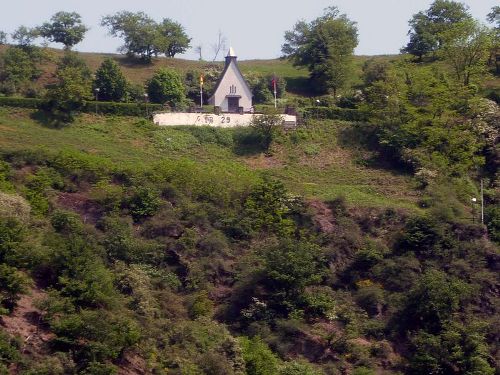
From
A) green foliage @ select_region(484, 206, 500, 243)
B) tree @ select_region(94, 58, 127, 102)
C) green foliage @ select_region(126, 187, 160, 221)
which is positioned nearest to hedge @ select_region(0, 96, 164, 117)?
tree @ select_region(94, 58, 127, 102)

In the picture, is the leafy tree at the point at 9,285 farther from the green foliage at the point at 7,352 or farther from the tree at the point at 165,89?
the tree at the point at 165,89

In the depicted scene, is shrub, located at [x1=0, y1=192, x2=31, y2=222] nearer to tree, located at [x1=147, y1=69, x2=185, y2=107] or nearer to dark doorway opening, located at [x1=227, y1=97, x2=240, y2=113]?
tree, located at [x1=147, y1=69, x2=185, y2=107]

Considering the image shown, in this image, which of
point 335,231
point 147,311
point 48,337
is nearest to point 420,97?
point 335,231

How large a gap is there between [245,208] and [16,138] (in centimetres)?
1234

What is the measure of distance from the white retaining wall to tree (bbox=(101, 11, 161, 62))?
1281 cm

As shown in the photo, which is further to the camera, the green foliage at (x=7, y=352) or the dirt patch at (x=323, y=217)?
the dirt patch at (x=323, y=217)

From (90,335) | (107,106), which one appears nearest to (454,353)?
(90,335)

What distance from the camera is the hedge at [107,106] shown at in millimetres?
58094

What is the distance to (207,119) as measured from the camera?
2384 inches

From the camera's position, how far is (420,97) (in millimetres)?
59219

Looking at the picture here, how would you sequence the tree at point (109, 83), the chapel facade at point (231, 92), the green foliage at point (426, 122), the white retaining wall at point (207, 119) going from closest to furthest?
1. the green foliage at point (426, 122)
2. the white retaining wall at point (207, 119)
3. the tree at point (109, 83)
4. the chapel facade at point (231, 92)

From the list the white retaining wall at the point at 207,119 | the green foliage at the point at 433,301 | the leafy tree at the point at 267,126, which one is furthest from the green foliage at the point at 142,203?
the green foliage at the point at 433,301

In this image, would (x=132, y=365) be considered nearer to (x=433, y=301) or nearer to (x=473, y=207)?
(x=433, y=301)

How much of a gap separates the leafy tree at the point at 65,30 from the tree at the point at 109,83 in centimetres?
1187
